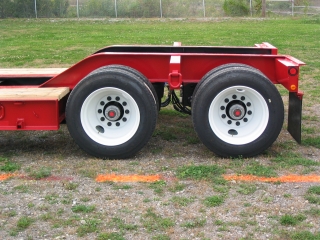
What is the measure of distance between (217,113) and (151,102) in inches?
28.9

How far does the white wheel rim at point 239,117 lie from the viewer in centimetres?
607

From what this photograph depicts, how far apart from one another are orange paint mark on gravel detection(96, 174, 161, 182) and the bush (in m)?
30.7

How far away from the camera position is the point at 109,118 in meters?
6.23

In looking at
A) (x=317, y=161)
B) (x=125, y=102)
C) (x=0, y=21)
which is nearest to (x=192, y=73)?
(x=125, y=102)

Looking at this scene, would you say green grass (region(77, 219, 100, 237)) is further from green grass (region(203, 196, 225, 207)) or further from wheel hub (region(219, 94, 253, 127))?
wheel hub (region(219, 94, 253, 127))

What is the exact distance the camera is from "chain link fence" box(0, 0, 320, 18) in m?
33.6

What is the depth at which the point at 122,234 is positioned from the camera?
4.41 metres

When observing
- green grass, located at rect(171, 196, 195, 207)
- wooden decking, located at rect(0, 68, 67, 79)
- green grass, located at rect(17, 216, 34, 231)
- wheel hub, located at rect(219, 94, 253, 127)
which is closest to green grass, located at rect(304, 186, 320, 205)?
green grass, located at rect(171, 196, 195, 207)

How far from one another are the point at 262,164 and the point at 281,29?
56.1 feet

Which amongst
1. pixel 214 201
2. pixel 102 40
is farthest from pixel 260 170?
pixel 102 40

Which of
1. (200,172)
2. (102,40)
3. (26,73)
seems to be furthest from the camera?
(102,40)

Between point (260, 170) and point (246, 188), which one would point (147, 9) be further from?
point (246, 188)

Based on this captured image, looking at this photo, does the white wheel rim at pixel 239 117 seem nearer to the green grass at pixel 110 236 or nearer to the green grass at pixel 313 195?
the green grass at pixel 313 195

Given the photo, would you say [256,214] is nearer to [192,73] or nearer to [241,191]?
[241,191]
